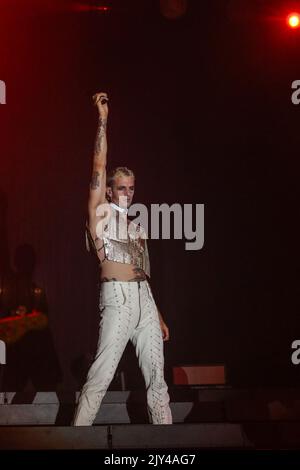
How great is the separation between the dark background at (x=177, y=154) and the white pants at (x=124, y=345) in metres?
2.21

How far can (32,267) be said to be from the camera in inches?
246

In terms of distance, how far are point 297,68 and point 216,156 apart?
1185mm

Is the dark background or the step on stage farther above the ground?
the dark background

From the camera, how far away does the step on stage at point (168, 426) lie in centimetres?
372

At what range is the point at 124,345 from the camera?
3.98 metres

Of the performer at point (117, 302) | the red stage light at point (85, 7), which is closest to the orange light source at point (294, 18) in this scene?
the red stage light at point (85, 7)

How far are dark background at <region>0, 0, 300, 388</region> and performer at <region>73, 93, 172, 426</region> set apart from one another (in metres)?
2.09

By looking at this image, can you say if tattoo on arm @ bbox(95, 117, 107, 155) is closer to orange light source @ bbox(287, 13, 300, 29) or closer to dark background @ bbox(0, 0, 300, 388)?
dark background @ bbox(0, 0, 300, 388)

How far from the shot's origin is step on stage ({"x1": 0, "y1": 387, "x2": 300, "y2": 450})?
12.2 feet

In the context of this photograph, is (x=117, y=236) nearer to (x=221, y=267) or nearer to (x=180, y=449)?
(x=180, y=449)

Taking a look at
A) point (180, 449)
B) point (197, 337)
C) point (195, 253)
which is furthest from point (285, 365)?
point (180, 449)

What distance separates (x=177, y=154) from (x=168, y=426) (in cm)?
331

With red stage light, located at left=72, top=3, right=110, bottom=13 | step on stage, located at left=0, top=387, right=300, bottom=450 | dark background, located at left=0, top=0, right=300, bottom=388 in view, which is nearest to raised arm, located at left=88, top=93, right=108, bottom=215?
step on stage, located at left=0, top=387, right=300, bottom=450

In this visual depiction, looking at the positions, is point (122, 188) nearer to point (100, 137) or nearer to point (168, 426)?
point (100, 137)
